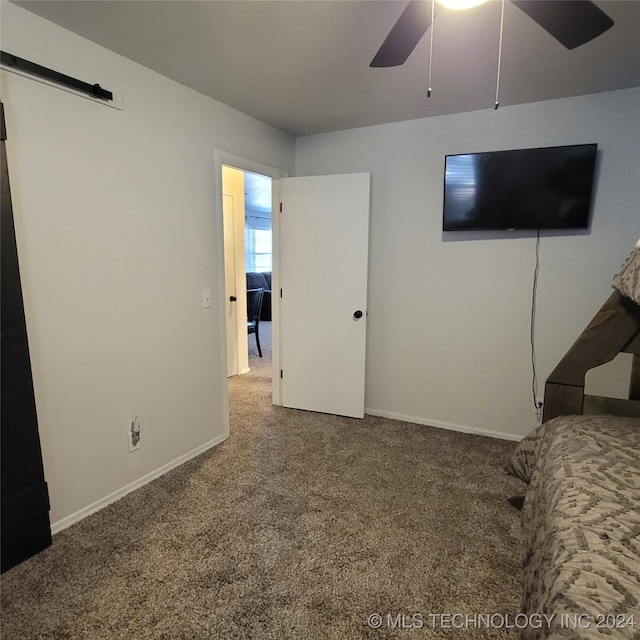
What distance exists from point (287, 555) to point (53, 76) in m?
2.45

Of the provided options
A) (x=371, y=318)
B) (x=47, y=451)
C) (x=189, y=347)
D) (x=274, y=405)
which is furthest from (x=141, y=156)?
(x=274, y=405)

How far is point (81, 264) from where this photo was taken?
6.44 feet

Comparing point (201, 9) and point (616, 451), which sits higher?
point (201, 9)

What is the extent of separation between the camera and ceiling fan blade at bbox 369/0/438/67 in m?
1.31

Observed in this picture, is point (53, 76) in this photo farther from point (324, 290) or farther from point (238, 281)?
point (238, 281)

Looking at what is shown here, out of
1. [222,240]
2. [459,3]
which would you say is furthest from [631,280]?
[222,240]

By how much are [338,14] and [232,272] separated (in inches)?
124

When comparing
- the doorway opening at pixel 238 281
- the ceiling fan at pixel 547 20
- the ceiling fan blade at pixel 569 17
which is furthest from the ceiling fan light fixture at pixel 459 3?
the doorway opening at pixel 238 281

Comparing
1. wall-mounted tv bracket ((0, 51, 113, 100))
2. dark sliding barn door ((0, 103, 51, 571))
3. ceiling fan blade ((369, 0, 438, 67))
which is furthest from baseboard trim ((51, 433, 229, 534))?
ceiling fan blade ((369, 0, 438, 67))

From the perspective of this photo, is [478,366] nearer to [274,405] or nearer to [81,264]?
[274,405]

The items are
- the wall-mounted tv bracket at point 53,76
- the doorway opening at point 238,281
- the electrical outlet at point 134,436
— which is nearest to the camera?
the wall-mounted tv bracket at point 53,76

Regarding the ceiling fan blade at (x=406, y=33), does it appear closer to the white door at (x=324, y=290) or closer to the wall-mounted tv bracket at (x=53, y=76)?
the wall-mounted tv bracket at (x=53, y=76)

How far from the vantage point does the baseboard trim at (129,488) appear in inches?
78.0

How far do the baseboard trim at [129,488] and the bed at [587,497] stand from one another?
2.01 metres
